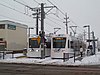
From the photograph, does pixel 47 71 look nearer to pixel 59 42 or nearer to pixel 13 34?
pixel 59 42

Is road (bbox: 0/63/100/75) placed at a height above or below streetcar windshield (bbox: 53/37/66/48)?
below

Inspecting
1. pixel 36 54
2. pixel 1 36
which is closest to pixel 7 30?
pixel 1 36

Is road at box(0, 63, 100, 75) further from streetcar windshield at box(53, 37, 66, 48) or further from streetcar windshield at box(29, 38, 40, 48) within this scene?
streetcar windshield at box(29, 38, 40, 48)

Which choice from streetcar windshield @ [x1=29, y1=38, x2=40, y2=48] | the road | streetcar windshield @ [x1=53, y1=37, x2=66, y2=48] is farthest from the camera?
streetcar windshield @ [x1=29, y1=38, x2=40, y2=48]

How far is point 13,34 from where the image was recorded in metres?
71.2

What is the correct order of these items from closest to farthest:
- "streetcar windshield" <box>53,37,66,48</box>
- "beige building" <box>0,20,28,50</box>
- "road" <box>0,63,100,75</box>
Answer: "road" <box>0,63,100,75</box>, "streetcar windshield" <box>53,37,66,48</box>, "beige building" <box>0,20,28,50</box>

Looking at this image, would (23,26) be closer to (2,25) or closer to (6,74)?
(2,25)

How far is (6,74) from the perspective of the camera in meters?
16.2

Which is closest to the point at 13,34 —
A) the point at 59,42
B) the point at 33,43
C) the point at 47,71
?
the point at 33,43

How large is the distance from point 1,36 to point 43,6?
34.2m

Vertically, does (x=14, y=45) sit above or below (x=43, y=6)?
below

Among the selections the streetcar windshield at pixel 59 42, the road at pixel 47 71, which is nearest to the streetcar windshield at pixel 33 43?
the streetcar windshield at pixel 59 42

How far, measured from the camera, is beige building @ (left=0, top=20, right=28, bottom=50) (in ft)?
222

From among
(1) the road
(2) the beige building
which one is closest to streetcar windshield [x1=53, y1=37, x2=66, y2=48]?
(1) the road
